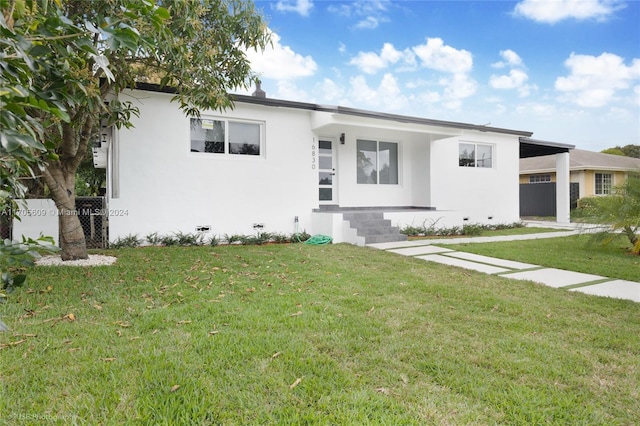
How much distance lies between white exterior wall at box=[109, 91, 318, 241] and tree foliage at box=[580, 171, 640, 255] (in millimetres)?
6530

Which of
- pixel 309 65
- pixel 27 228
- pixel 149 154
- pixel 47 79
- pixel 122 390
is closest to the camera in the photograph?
pixel 47 79

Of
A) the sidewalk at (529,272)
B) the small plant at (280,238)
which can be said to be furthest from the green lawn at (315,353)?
the small plant at (280,238)

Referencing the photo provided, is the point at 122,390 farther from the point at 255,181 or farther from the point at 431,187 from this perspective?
the point at 431,187

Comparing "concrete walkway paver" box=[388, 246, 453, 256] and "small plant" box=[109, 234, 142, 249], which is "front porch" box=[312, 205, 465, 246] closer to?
"concrete walkway paver" box=[388, 246, 453, 256]

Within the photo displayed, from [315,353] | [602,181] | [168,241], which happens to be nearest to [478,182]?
[168,241]

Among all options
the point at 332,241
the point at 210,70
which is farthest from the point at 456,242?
the point at 210,70

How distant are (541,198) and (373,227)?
1552 cm

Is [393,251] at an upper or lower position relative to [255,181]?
lower

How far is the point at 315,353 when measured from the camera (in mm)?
2770

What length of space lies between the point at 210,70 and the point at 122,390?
5.30m

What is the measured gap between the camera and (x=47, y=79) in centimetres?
138

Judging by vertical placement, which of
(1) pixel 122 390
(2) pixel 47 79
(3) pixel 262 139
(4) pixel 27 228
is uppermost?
(3) pixel 262 139

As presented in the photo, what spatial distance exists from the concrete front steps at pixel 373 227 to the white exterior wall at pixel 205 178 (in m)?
1.34

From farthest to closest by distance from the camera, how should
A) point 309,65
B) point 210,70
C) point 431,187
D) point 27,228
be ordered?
point 309,65 < point 431,187 < point 27,228 < point 210,70
